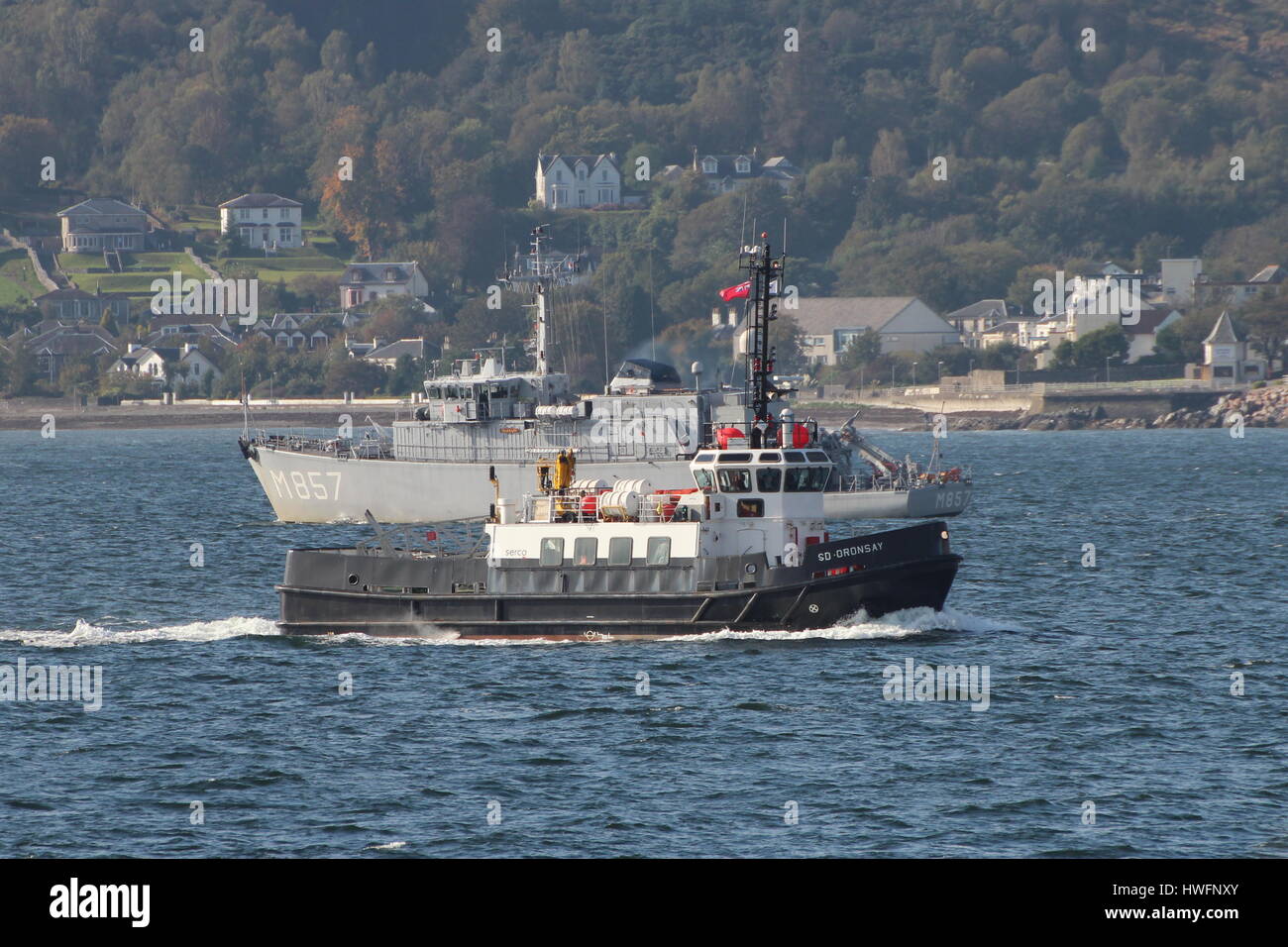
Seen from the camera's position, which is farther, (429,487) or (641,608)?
(429,487)

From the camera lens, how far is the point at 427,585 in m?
43.1

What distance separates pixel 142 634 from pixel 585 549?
486 inches

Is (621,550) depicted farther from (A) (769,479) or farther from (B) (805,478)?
(B) (805,478)

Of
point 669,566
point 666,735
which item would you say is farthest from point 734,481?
point 666,735

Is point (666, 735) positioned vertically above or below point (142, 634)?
below

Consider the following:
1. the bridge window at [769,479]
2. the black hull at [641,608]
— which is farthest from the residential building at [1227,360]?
the bridge window at [769,479]

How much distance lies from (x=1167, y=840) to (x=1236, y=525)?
173ft

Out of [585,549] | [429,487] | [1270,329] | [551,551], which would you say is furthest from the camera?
[1270,329]

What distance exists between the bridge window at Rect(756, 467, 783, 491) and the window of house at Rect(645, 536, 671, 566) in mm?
2431

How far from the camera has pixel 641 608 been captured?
Answer: 136 ft

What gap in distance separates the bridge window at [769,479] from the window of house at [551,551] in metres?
4.77

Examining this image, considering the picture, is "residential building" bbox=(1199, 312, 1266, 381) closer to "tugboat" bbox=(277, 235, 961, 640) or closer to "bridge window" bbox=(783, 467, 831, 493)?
"tugboat" bbox=(277, 235, 961, 640)

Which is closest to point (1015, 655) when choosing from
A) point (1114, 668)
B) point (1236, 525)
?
point (1114, 668)
